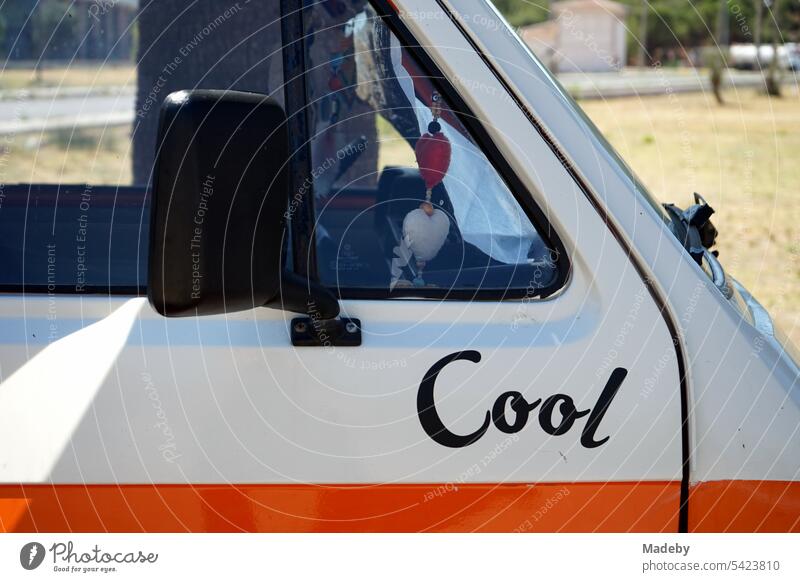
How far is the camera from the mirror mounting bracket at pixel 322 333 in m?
1.56

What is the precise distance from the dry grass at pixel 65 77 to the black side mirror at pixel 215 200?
5.11ft

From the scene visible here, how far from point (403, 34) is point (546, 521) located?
85 cm

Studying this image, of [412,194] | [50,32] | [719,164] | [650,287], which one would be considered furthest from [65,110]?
[719,164]

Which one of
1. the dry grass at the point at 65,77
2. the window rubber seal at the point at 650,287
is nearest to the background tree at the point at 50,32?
the dry grass at the point at 65,77

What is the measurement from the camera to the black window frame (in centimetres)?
158

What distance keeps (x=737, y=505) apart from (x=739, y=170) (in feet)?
46.9

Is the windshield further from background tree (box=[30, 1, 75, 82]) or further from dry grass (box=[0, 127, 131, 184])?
background tree (box=[30, 1, 75, 82])

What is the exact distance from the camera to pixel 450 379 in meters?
1.58

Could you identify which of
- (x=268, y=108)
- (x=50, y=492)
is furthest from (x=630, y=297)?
(x=50, y=492)

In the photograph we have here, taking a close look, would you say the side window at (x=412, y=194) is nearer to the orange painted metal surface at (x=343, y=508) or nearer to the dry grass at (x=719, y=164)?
the dry grass at (x=719, y=164)

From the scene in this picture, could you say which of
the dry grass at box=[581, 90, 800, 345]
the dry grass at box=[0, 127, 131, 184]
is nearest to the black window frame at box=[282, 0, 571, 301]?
the dry grass at box=[0, 127, 131, 184]

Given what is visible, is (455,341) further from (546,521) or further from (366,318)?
(546,521)

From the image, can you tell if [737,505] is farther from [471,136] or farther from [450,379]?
[471,136]
